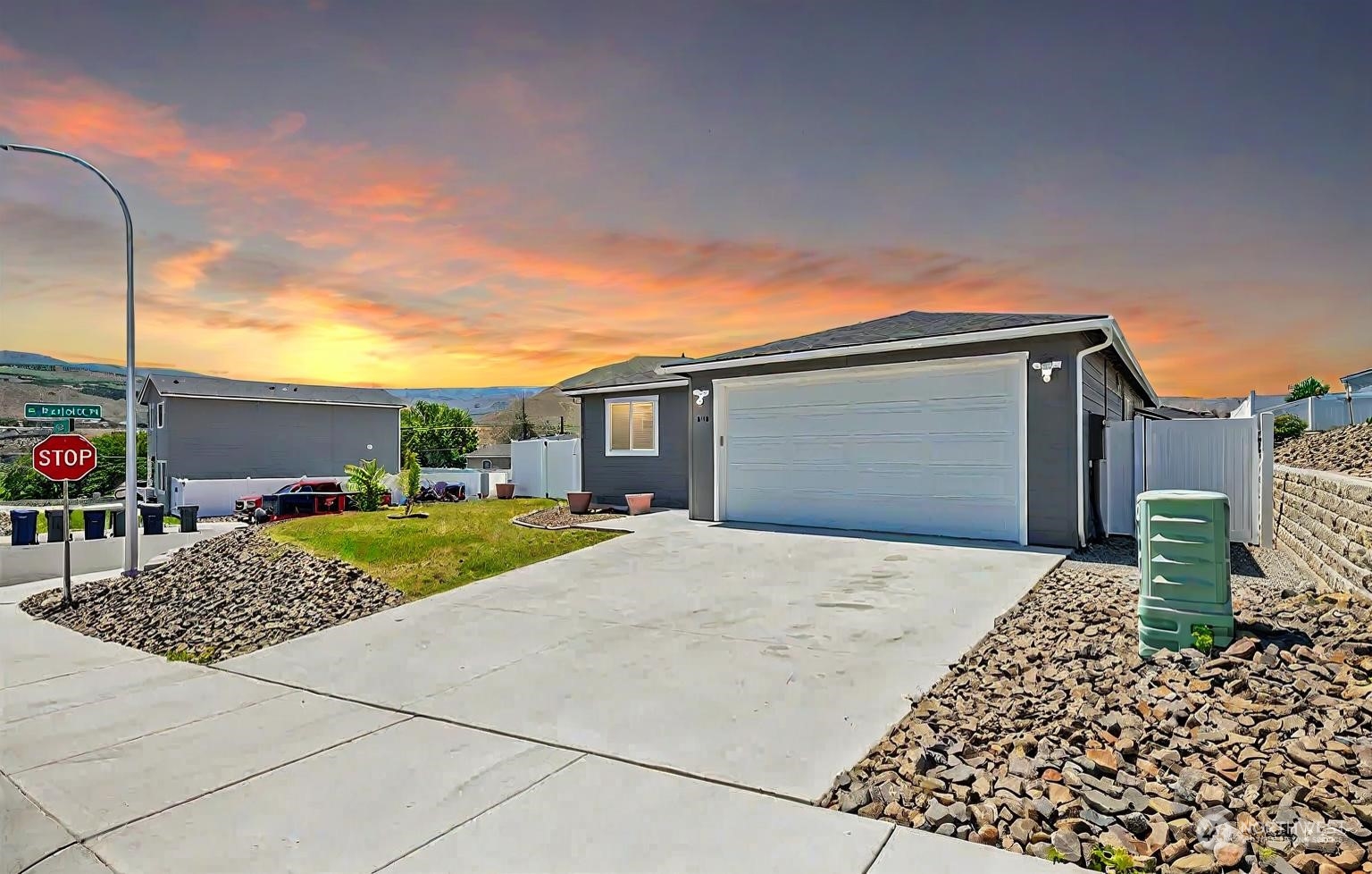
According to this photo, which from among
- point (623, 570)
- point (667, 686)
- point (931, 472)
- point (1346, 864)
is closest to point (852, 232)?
point (931, 472)

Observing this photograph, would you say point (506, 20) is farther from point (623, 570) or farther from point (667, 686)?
point (667, 686)

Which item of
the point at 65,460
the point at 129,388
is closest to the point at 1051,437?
the point at 65,460

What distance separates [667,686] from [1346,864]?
333 centimetres

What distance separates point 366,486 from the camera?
18.1m

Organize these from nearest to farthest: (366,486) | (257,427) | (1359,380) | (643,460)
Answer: (643,460) → (366,486) → (257,427) → (1359,380)

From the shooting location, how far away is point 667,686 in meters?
4.76

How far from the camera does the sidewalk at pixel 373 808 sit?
278 cm

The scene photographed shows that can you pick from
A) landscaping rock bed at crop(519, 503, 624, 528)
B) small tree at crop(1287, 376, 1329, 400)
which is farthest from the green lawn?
small tree at crop(1287, 376, 1329, 400)

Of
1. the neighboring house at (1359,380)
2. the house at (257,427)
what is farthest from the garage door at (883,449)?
the neighboring house at (1359,380)

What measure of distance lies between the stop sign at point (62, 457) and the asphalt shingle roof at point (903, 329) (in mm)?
8994

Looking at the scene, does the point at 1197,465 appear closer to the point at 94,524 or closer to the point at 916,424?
the point at 916,424

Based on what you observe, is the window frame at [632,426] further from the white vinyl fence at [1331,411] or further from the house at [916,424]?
the white vinyl fence at [1331,411]

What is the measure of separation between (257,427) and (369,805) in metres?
28.0

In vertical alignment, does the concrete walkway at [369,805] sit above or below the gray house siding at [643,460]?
below
